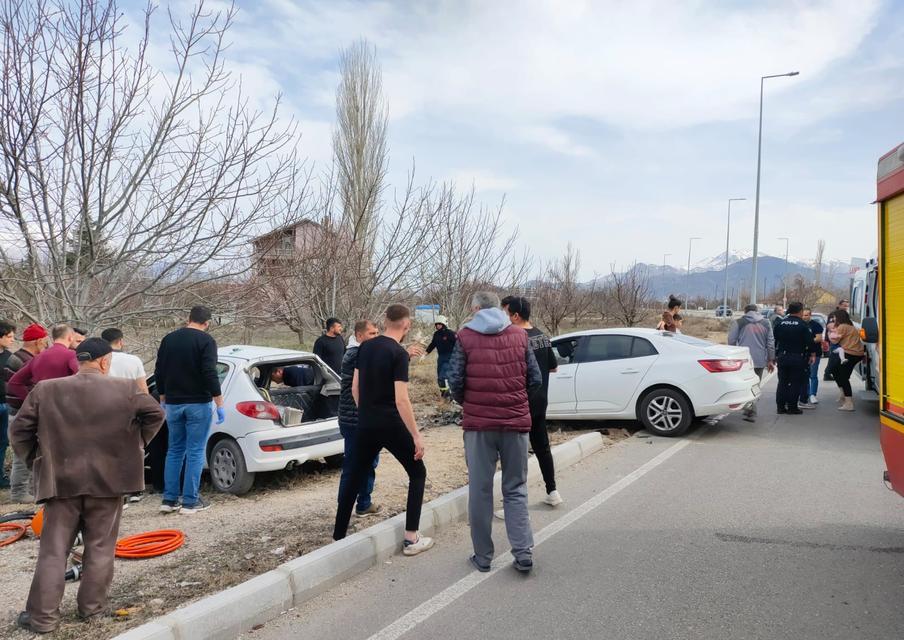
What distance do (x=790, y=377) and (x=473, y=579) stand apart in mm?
8595

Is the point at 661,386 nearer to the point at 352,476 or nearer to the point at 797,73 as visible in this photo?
the point at 352,476

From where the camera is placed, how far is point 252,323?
30.0 feet

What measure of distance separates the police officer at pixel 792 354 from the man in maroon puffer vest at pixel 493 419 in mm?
7874

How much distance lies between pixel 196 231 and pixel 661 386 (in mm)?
6369

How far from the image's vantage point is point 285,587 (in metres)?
4.05

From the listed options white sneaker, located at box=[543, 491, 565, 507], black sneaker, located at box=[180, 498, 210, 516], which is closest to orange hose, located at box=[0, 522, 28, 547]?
black sneaker, located at box=[180, 498, 210, 516]

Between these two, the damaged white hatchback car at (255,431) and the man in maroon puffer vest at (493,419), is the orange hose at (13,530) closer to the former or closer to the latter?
the damaged white hatchback car at (255,431)

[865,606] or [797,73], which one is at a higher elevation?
[797,73]

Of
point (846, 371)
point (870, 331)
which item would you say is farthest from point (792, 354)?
point (870, 331)

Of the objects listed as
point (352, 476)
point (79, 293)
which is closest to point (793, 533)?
point (352, 476)

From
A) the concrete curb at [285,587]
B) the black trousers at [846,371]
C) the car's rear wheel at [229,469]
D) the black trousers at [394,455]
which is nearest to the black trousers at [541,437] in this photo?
the concrete curb at [285,587]

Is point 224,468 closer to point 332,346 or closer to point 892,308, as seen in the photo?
point 332,346

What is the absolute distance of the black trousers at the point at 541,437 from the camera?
5.79 m

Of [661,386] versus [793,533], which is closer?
[793,533]
